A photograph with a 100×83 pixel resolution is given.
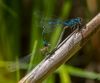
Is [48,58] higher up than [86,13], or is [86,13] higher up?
Result: [48,58]

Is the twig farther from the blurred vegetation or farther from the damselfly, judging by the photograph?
the blurred vegetation

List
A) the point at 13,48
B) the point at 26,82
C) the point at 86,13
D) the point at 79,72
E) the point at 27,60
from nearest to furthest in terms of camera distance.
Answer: the point at 26,82 < the point at 27,60 < the point at 79,72 < the point at 13,48 < the point at 86,13

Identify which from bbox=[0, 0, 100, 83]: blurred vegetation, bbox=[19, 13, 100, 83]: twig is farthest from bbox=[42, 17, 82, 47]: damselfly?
bbox=[0, 0, 100, 83]: blurred vegetation

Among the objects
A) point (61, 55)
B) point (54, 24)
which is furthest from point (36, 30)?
point (61, 55)

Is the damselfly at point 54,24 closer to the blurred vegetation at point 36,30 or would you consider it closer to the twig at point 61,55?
the twig at point 61,55

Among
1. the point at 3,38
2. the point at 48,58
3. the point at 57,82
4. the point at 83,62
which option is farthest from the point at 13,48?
the point at 48,58

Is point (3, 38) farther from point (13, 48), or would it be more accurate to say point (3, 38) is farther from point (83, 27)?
point (83, 27)

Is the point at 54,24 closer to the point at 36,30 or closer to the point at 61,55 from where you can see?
the point at 61,55

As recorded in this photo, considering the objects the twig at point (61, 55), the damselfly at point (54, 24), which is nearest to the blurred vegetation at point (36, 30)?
the damselfly at point (54, 24)
